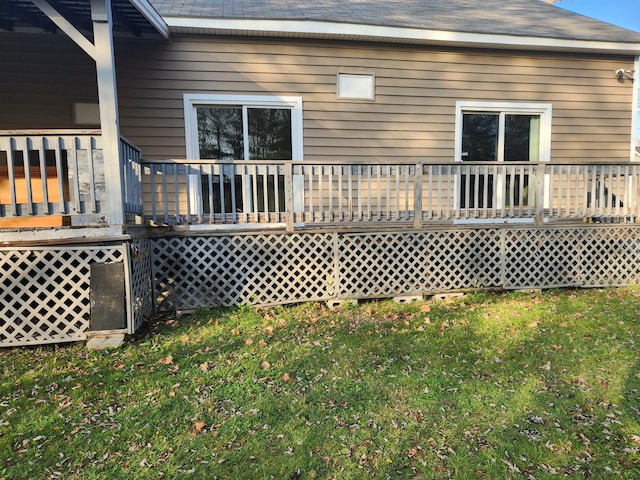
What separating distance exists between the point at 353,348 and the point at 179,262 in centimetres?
233

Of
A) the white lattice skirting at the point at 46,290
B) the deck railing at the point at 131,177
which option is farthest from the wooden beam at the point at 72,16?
the white lattice skirting at the point at 46,290

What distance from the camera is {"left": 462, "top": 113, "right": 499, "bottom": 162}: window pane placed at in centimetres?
664

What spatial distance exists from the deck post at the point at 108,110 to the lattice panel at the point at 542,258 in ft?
15.8

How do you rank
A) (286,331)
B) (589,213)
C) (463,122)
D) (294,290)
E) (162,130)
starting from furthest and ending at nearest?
(463,122) → (162,130) → (589,213) → (294,290) → (286,331)

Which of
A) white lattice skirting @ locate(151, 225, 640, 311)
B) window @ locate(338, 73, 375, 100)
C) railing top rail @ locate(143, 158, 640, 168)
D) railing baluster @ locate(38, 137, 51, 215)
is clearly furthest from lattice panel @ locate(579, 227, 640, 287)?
railing baluster @ locate(38, 137, 51, 215)

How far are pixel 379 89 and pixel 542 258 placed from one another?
3635mm

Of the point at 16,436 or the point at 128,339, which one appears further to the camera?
the point at 128,339

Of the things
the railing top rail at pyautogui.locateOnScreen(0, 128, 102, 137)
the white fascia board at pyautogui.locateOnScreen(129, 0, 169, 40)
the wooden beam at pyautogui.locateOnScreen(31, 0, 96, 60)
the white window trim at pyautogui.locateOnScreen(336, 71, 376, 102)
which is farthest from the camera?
the white window trim at pyautogui.locateOnScreen(336, 71, 376, 102)

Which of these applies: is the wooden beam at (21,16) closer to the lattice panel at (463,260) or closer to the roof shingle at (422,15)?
the roof shingle at (422,15)

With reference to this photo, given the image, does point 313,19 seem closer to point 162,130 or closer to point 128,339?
point 162,130

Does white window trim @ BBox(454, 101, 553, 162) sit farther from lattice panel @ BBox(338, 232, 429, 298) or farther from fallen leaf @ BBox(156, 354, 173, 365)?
fallen leaf @ BBox(156, 354, 173, 365)

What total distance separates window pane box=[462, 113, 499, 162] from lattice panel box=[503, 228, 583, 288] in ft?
6.31

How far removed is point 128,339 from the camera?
3693 mm

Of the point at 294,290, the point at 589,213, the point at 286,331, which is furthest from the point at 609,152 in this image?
the point at 286,331
